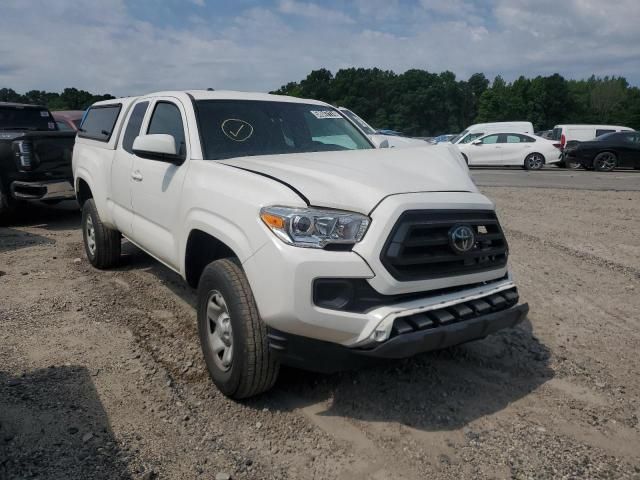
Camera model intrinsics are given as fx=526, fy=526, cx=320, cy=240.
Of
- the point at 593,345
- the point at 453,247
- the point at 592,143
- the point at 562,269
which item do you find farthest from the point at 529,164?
the point at 453,247

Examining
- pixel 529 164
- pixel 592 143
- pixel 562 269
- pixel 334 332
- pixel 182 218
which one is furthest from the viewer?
pixel 529 164

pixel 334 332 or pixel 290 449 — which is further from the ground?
pixel 334 332

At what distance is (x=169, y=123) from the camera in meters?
4.28

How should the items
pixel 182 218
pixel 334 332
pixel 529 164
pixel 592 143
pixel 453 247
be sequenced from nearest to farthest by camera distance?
pixel 334 332 → pixel 453 247 → pixel 182 218 → pixel 592 143 → pixel 529 164

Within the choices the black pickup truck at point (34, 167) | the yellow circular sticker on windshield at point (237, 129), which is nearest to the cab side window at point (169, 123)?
the yellow circular sticker on windshield at point (237, 129)

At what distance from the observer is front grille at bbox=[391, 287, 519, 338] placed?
264 cm

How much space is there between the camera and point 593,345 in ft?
12.9

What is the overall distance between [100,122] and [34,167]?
2799 millimetres

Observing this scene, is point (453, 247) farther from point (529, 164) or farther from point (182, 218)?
point (529, 164)

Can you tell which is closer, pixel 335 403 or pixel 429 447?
pixel 429 447

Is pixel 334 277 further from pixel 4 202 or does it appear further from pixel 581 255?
pixel 4 202

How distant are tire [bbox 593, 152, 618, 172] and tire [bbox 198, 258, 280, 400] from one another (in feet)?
60.6

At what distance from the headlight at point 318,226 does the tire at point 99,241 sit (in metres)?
3.62

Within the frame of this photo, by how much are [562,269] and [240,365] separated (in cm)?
412
